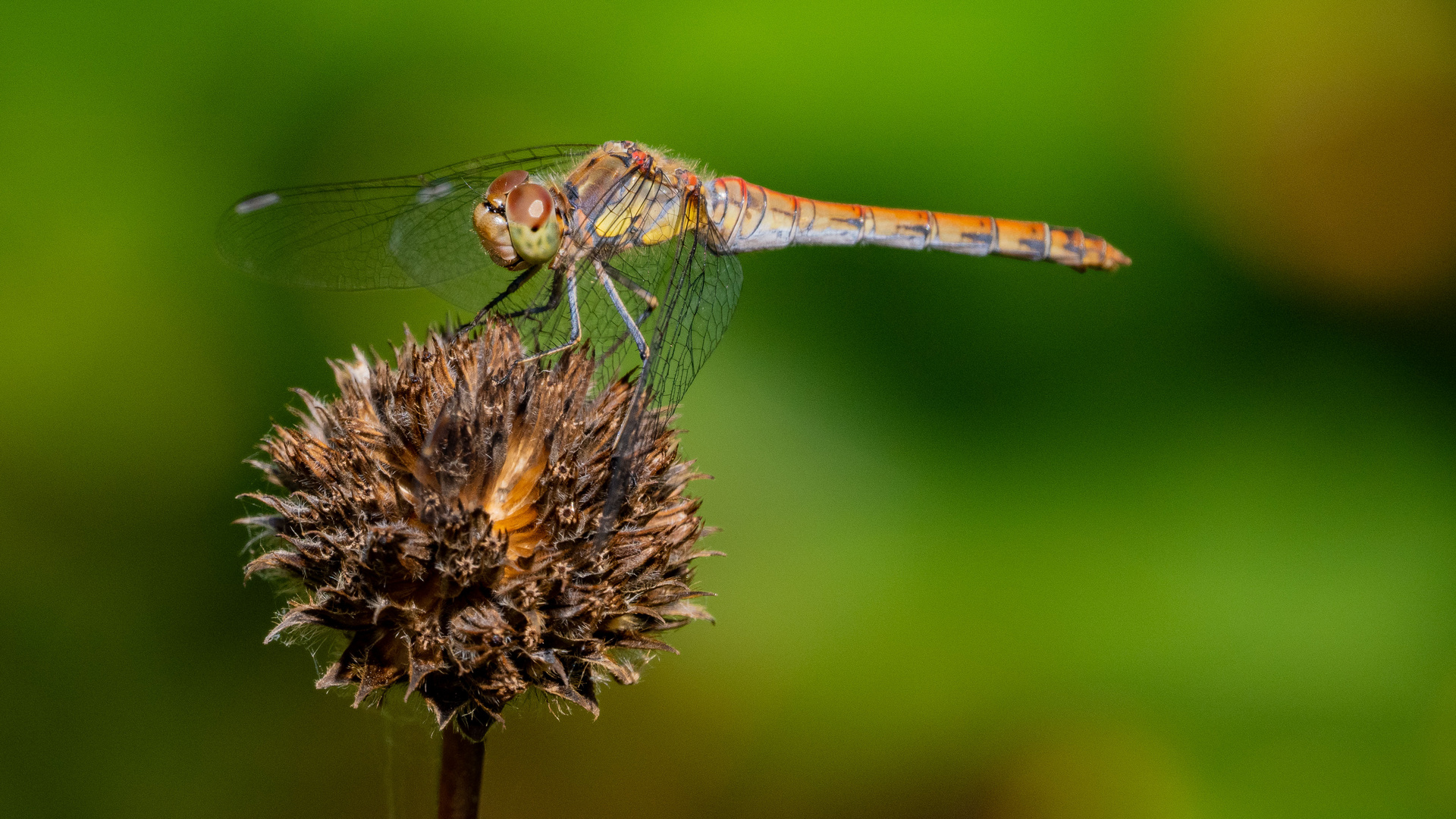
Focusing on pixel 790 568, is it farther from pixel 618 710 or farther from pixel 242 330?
pixel 242 330

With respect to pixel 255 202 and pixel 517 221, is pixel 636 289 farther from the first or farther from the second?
pixel 255 202

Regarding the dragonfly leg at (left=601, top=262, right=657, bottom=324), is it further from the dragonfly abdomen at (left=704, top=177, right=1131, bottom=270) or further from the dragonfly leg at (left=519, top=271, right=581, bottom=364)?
the dragonfly abdomen at (left=704, top=177, right=1131, bottom=270)

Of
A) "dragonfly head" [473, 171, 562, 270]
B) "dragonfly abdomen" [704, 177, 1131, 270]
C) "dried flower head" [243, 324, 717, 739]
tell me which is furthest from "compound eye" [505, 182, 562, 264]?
"dragonfly abdomen" [704, 177, 1131, 270]

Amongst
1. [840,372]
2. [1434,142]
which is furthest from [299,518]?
[1434,142]

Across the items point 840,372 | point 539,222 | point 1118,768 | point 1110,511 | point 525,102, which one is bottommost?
point 1118,768

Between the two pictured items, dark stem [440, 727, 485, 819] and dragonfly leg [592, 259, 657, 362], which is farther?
dragonfly leg [592, 259, 657, 362]

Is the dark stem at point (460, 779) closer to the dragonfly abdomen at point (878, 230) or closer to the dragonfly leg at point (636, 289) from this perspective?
the dragonfly leg at point (636, 289)
